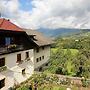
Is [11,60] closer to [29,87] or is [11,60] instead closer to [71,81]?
[29,87]

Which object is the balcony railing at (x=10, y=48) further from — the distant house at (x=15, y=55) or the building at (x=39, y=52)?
the building at (x=39, y=52)

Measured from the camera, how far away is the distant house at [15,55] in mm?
26356

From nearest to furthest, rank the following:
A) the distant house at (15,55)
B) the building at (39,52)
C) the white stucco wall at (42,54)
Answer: the distant house at (15,55) < the building at (39,52) < the white stucco wall at (42,54)

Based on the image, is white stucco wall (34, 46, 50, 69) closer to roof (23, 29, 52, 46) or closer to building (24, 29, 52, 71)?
building (24, 29, 52, 71)

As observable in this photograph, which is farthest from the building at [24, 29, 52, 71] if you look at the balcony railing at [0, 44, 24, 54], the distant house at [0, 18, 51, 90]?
the balcony railing at [0, 44, 24, 54]

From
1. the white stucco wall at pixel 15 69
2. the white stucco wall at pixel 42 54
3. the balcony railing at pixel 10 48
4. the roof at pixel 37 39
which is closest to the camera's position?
the balcony railing at pixel 10 48

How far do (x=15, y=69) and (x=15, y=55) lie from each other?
217 cm

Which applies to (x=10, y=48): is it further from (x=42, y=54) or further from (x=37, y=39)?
(x=42, y=54)

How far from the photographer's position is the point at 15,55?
29422 millimetres

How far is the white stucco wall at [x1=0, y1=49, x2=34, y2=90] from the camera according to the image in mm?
27297

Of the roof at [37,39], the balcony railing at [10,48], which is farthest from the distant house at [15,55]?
the roof at [37,39]

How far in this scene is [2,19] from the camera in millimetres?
30031

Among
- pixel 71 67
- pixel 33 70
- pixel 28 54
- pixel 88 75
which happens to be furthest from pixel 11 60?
pixel 71 67

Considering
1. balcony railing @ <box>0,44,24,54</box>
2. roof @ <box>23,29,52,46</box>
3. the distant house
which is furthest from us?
roof @ <box>23,29,52,46</box>
